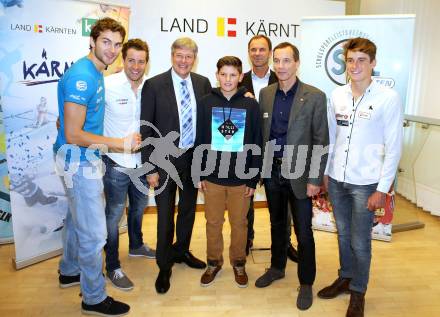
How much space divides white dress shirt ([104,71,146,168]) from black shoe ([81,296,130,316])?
2.98ft

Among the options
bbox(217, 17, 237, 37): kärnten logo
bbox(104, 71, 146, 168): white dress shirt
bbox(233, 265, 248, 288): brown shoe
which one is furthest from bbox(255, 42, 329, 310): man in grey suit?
bbox(217, 17, 237, 37): kärnten logo

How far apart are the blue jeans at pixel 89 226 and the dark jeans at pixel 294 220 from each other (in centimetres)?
113

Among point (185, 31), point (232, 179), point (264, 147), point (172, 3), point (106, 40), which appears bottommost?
point (232, 179)

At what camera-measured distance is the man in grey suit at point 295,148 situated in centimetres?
236

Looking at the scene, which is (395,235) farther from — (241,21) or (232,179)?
(241,21)

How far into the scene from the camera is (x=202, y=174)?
2.65 metres

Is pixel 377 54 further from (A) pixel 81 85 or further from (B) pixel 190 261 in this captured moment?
(A) pixel 81 85

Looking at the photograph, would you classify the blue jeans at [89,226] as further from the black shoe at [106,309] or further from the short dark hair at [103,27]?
the short dark hair at [103,27]

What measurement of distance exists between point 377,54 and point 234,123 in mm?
1711

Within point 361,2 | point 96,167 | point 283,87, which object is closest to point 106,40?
point 96,167

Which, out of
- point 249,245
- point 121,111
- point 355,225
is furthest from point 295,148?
point 249,245

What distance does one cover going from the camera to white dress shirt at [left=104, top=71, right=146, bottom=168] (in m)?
2.51

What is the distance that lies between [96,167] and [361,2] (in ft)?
17.0

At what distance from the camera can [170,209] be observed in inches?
105
